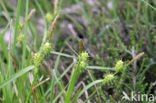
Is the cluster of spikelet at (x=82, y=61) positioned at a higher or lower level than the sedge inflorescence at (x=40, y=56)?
lower

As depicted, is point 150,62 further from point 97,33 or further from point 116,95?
point 97,33

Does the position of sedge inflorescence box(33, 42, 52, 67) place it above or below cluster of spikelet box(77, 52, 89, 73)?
above

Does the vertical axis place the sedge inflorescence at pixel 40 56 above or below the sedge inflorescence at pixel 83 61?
above

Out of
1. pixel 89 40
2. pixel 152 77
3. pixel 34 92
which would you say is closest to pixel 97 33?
pixel 89 40

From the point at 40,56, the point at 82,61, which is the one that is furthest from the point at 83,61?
the point at 40,56

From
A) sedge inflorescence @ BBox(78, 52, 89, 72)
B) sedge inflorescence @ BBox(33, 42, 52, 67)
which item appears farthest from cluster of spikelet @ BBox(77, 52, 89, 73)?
sedge inflorescence @ BBox(33, 42, 52, 67)

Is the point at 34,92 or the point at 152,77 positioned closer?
the point at 34,92

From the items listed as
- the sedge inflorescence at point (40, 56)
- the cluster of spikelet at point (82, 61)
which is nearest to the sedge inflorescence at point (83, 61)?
the cluster of spikelet at point (82, 61)

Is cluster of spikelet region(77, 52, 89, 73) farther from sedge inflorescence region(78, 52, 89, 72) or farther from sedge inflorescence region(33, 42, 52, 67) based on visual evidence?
sedge inflorescence region(33, 42, 52, 67)

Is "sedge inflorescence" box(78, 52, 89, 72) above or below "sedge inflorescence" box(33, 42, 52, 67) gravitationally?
below

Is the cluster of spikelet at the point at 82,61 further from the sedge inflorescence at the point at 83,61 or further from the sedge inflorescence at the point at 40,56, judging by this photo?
the sedge inflorescence at the point at 40,56

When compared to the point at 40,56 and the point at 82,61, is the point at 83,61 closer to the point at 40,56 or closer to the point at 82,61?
the point at 82,61
